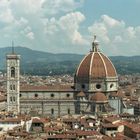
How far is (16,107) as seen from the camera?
8200 cm

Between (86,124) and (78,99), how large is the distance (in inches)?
739

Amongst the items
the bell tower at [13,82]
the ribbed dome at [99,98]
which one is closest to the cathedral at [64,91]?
the bell tower at [13,82]

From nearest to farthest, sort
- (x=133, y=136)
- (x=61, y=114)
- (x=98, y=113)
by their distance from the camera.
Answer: (x=133, y=136)
(x=98, y=113)
(x=61, y=114)

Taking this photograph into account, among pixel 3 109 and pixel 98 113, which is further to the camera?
pixel 3 109

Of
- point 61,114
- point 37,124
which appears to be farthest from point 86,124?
Answer: point 61,114

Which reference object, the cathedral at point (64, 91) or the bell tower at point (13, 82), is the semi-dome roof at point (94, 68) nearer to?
the cathedral at point (64, 91)

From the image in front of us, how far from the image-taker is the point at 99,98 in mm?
78000

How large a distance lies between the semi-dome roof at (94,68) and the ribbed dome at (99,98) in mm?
4238

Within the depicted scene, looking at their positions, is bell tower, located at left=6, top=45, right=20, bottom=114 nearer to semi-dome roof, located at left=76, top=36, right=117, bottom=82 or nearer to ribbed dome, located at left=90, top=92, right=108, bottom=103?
semi-dome roof, located at left=76, top=36, right=117, bottom=82

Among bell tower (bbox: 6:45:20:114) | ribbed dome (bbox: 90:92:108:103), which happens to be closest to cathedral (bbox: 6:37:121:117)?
bell tower (bbox: 6:45:20:114)

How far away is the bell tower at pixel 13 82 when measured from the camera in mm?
82537

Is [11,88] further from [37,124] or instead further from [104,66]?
[37,124]

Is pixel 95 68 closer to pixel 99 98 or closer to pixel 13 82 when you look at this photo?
pixel 99 98

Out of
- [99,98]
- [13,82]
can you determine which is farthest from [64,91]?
[13,82]
